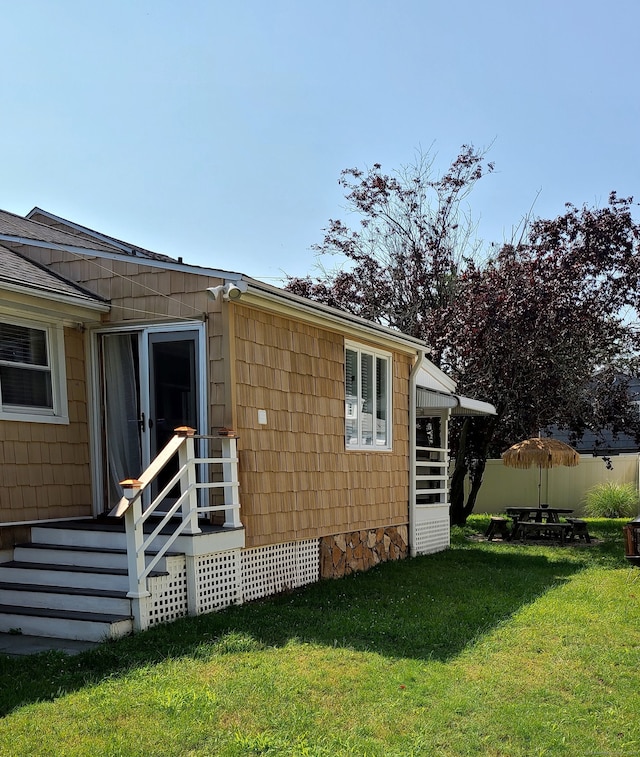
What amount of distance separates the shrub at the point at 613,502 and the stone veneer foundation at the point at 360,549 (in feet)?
30.3

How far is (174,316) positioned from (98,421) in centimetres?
150

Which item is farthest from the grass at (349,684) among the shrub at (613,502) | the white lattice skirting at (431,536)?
the shrub at (613,502)

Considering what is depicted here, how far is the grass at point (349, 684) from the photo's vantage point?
390cm

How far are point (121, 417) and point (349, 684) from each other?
422cm

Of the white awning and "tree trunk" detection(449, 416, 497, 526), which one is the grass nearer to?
the white awning

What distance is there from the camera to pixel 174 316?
24.2 ft

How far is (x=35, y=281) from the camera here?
7223mm

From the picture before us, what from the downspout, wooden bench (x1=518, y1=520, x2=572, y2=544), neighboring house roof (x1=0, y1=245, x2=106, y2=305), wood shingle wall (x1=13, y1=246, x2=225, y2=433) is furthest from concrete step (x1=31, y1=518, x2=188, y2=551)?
wooden bench (x1=518, y1=520, x2=572, y2=544)

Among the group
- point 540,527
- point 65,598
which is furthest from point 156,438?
point 540,527

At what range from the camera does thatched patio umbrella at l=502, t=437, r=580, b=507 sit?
45.1ft

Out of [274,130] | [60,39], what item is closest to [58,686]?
[60,39]

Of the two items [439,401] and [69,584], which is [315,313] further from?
[439,401]

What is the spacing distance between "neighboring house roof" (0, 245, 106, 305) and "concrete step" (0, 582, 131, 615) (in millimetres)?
2749

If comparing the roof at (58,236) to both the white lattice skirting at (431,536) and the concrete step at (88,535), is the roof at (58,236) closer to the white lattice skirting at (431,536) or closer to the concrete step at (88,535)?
the concrete step at (88,535)
